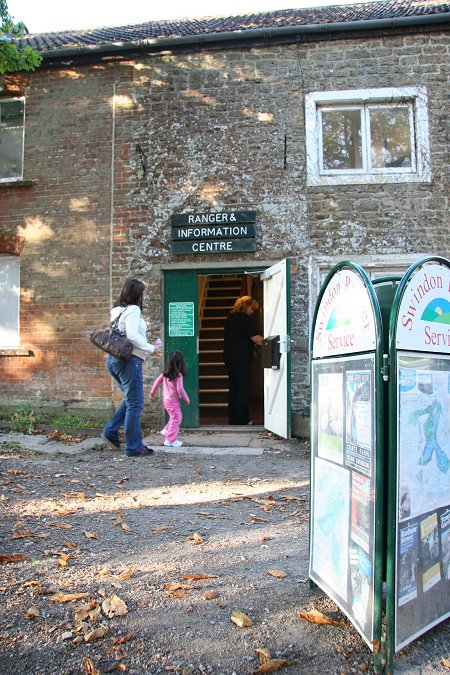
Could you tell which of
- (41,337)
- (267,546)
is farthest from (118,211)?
(267,546)

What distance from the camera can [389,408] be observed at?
2.26 m

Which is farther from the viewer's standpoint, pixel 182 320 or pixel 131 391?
pixel 182 320

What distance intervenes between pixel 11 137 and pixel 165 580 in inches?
344

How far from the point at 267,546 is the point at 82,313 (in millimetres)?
5964

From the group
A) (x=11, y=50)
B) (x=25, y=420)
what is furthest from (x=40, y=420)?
(x=11, y=50)

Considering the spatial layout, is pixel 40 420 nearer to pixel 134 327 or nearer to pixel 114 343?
A: pixel 114 343

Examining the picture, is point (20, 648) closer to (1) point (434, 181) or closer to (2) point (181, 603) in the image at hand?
(2) point (181, 603)

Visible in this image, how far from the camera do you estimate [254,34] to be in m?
8.40

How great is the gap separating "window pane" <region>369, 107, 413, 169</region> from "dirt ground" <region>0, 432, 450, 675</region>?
17.4 ft

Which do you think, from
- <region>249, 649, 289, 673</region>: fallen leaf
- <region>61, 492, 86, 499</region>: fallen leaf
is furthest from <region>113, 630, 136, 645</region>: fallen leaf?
<region>61, 492, 86, 499</region>: fallen leaf

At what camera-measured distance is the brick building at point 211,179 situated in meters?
8.24

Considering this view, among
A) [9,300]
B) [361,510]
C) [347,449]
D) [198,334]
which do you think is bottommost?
[361,510]

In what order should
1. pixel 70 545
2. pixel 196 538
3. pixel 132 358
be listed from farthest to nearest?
pixel 132 358 < pixel 196 538 < pixel 70 545

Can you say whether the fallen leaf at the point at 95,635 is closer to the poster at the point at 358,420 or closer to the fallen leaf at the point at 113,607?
the fallen leaf at the point at 113,607
